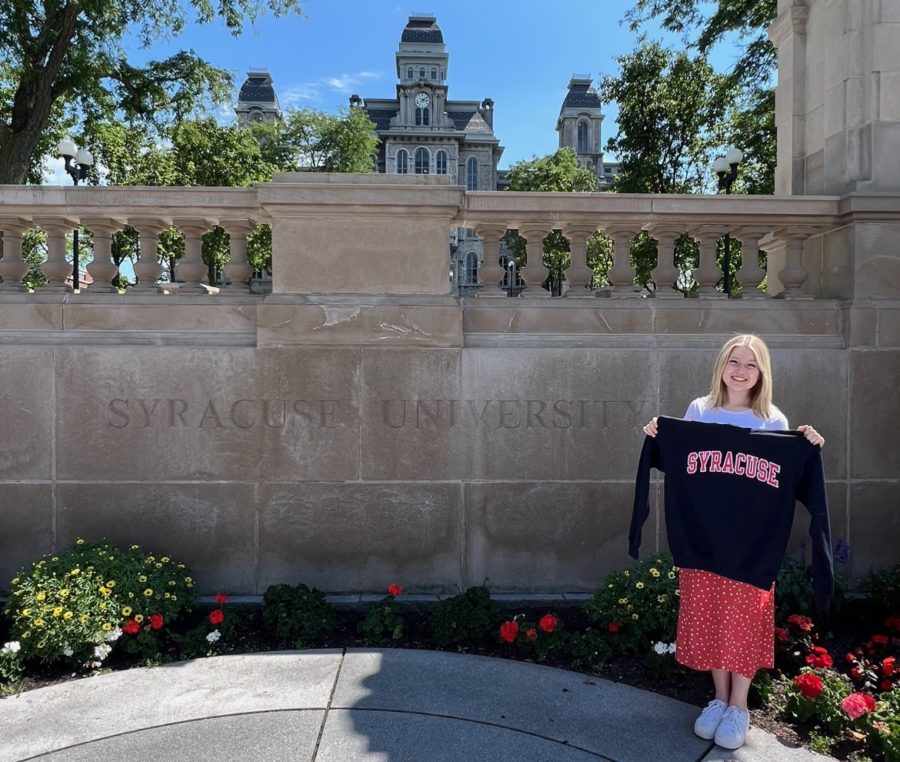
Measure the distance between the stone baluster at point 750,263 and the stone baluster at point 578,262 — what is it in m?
1.16

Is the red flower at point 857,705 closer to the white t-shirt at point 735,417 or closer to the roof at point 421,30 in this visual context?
the white t-shirt at point 735,417

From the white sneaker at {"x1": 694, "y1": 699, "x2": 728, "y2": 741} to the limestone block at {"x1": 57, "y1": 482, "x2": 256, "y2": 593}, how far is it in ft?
10.3

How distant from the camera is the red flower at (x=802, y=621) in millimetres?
3966

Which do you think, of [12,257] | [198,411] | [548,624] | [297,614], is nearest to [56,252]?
[12,257]

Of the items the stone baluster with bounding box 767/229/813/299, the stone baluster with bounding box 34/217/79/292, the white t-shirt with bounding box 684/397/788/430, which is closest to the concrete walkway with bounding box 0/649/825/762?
the white t-shirt with bounding box 684/397/788/430

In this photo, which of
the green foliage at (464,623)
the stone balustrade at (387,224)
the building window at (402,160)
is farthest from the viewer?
the building window at (402,160)

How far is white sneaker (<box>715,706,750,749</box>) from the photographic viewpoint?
316 centimetres

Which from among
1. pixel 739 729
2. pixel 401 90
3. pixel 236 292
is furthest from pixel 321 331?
pixel 401 90

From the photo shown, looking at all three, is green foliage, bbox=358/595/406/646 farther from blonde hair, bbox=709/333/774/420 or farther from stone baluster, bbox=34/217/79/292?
stone baluster, bbox=34/217/79/292

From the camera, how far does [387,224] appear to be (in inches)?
196

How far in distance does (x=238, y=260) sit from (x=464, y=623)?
9.99 feet

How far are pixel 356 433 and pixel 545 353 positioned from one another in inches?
58.8

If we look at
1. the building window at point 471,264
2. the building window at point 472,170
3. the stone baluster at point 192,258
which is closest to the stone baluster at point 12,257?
the stone baluster at point 192,258

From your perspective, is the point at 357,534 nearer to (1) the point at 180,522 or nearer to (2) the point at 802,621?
(1) the point at 180,522
